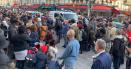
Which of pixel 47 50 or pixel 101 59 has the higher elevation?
pixel 101 59

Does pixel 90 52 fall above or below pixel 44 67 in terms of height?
below

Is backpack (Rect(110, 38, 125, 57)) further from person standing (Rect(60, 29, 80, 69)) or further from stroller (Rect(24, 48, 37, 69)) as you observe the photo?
person standing (Rect(60, 29, 80, 69))

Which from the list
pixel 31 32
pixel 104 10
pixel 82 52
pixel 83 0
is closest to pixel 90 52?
pixel 82 52

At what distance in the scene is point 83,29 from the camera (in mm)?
22109

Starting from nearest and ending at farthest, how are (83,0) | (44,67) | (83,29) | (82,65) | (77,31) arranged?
1. (44,67)
2. (82,65)
3. (77,31)
4. (83,29)
5. (83,0)

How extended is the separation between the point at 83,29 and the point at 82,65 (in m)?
4.88

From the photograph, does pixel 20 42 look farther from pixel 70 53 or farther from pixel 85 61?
pixel 85 61

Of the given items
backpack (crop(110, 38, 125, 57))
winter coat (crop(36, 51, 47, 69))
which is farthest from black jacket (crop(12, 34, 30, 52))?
backpack (crop(110, 38, 125, 57))

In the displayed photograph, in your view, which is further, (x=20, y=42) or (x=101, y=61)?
(x=20, y=42)

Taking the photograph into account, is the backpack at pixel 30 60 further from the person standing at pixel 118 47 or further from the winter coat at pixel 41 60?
the person standing at pixel 118 47

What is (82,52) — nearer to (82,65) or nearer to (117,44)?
(82,65)

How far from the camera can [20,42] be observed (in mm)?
12125

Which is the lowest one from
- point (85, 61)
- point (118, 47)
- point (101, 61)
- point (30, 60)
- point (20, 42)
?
point (85, 61)

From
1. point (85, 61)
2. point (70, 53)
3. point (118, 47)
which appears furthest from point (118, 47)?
point (85, 61)
